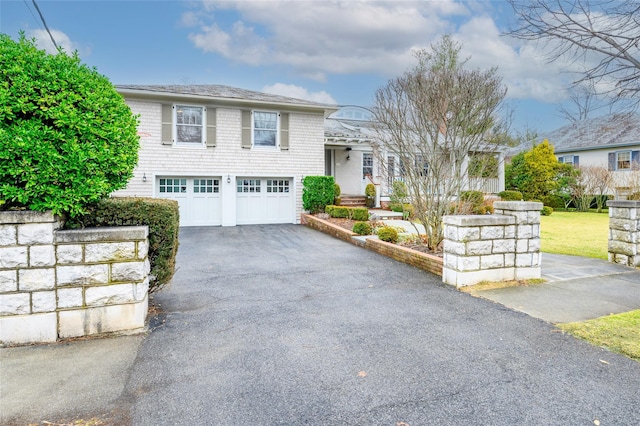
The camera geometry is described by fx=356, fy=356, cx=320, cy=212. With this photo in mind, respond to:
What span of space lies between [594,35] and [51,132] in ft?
18.6

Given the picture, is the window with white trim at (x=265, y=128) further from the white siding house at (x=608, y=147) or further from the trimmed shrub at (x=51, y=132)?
the white siding house at (x=608, y=147)

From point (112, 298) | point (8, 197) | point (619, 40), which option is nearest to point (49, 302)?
point (112, 298)

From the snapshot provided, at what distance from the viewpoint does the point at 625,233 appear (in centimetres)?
690

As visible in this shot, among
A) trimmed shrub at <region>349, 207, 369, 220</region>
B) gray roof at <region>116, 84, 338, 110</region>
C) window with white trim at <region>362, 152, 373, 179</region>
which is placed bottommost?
trimmed shrub at <region>349, 207, 369, 220</region>

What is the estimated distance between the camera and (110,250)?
3539mm

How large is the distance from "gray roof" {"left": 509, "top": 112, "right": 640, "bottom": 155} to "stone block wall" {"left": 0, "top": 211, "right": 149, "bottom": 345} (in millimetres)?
25358

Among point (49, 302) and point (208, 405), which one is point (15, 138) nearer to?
point (49, 302)

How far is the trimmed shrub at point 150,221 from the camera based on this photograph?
3.71 m

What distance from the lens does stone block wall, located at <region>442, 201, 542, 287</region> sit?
538 cm

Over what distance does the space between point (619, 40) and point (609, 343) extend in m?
3.33

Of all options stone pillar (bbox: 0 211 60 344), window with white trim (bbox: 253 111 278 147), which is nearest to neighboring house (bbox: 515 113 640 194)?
window with white trim (bbox: 253 111 278 147)

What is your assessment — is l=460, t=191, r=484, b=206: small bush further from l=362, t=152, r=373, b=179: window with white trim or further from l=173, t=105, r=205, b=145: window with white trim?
l=173, t=105, r=205, b=145: window with white trim

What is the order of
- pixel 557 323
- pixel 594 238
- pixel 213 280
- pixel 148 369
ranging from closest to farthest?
1. pixel 148 369
2. pixel 557 323
3. pixel 213 280
4. pixel 594 238

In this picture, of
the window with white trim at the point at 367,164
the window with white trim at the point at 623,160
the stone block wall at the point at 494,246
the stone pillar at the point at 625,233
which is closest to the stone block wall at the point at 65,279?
the stone block wall at the point at 494,246
